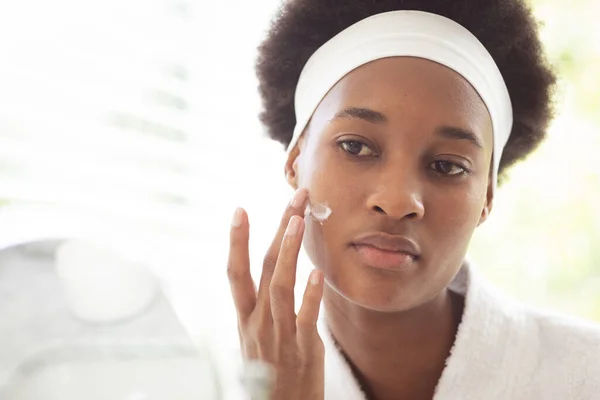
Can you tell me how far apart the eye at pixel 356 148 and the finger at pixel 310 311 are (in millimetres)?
157

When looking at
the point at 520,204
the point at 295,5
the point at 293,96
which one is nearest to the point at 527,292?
the point at 520,204

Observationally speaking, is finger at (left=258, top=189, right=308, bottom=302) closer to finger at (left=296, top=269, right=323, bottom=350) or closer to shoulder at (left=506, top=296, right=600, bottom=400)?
finger at (left=296, top=269, right=323, bottom=350)

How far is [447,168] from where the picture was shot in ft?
2.61

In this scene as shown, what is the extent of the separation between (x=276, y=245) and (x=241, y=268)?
5 centimetres

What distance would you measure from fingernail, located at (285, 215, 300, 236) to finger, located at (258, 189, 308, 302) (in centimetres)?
5

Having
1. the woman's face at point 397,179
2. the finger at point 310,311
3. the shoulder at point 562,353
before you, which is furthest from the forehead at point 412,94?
the shoulder at point 562,353

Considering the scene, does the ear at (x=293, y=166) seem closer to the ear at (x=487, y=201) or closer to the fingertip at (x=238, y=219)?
the fingertip at (x=238, y=219)

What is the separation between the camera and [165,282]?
55 cm

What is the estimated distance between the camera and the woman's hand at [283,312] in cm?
75

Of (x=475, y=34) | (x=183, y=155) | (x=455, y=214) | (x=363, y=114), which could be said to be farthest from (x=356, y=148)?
(x=183, y=155)

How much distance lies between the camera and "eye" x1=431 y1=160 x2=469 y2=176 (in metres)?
0.79

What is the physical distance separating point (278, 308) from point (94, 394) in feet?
1.02

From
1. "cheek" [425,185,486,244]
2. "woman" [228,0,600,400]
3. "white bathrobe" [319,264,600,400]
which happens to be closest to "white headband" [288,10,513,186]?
"woman" [228,0,600,400]

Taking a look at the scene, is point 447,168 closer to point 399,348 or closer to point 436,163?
point 436,163
